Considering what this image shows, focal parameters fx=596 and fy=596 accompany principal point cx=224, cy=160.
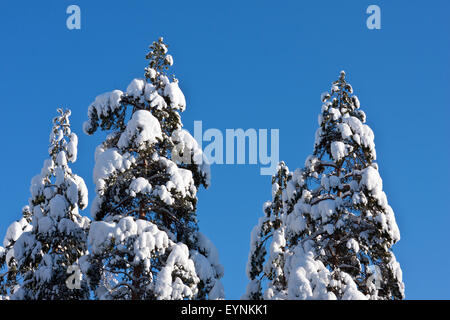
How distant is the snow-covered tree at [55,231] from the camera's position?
22031 millimetres

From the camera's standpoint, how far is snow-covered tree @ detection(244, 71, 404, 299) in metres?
19.0

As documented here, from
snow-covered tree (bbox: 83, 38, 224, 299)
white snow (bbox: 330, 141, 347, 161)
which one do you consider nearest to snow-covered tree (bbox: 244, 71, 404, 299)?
white snow (bbox: 330, 141, 347, 161)

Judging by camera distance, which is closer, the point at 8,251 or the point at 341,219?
the point at 341,219

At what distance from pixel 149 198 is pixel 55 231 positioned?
4.91 metres

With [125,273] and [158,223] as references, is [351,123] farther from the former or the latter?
[125,273]

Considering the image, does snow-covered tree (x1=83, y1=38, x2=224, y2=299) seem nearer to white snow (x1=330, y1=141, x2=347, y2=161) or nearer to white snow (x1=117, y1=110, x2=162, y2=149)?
white snow (x1=117, y1=110, x2=162, y2=149)

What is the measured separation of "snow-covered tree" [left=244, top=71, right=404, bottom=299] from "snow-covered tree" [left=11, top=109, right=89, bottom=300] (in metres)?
8.13

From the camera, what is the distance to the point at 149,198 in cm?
2031

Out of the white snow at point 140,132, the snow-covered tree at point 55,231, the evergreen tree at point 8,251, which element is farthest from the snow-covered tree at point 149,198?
the evergreen tree at point 8,251

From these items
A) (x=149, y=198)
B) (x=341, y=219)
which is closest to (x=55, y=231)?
(x=149, y=198)

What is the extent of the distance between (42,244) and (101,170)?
19.1 ft

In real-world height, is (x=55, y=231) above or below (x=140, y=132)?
below

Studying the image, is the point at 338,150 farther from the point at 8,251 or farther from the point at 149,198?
the point at 8,251

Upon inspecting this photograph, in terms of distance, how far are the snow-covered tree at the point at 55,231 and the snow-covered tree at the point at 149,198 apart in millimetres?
2834
